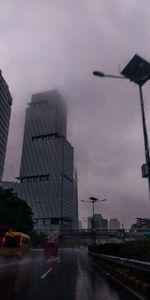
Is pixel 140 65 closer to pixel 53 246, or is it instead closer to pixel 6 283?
pixel 6 283

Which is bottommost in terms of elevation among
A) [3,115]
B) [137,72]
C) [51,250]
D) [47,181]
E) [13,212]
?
Result: [51,250]

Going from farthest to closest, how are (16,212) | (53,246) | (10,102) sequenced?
(10,102) < (16,212) < (53,246)

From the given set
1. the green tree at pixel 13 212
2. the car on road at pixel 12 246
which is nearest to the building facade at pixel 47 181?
the green tree at pixel 13 212

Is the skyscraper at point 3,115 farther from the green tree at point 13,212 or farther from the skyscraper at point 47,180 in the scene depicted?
the green tree at point 13,212

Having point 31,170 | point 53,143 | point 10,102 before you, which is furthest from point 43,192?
point 10,102

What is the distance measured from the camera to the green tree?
5517 cm

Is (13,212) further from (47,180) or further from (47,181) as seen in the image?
(47,180)

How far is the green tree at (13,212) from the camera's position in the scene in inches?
2172

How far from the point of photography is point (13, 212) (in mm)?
61500

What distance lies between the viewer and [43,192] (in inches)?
6944

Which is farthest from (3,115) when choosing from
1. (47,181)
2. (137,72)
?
(137,72)

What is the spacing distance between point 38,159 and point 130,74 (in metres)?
172

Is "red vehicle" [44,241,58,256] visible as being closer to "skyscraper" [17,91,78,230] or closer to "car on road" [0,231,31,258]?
"car on road" [0,231,31,258]

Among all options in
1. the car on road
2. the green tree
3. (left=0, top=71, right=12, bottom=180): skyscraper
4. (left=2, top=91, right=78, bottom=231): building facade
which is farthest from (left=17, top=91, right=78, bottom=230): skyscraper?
the car on road
